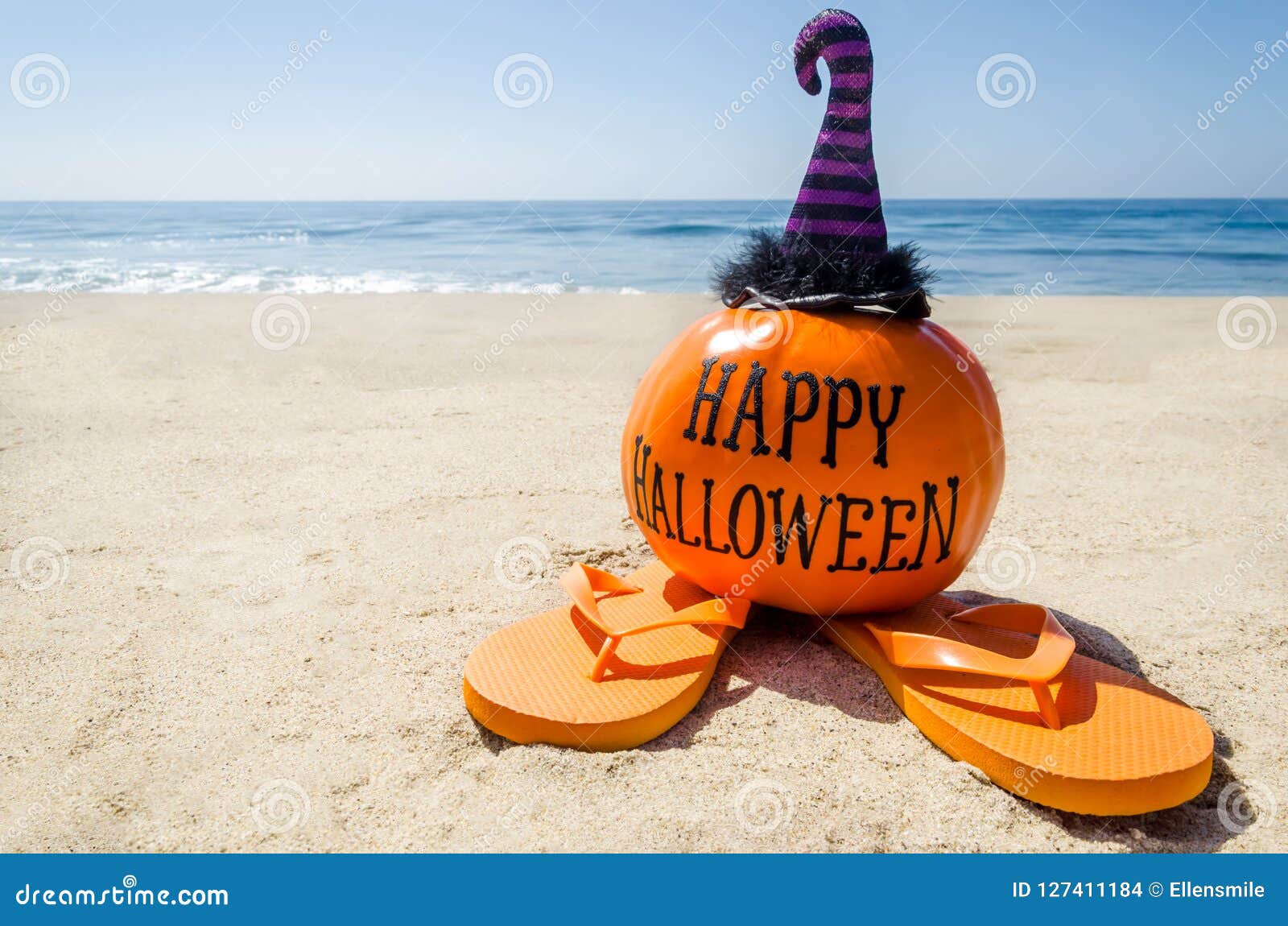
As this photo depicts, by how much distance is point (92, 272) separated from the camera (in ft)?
64.2

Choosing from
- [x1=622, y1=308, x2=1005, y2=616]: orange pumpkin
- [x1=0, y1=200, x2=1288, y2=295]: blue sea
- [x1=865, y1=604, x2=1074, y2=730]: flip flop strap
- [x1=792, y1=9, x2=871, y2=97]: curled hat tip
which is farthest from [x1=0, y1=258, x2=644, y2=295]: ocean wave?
[x1=865, y1=604, x2=1074, y2=730]: flip flop strap

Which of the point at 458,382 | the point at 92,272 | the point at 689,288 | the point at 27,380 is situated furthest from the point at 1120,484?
the point at 92,272

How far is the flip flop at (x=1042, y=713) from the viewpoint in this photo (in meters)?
2.36

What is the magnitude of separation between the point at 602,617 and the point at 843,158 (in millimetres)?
1723

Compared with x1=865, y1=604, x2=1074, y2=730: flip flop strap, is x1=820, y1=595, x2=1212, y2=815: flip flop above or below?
below

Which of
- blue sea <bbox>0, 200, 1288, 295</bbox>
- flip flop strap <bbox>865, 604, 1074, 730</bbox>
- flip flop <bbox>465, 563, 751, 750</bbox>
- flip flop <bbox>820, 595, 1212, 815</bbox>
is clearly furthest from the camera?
blue sea <bbox>0, 200, 1288, 295</bbox>

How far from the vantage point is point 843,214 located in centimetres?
291

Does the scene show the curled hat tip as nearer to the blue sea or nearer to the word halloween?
the blue sea

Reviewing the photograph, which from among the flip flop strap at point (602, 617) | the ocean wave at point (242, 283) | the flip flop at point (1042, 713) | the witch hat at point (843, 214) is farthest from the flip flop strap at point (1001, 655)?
the ocean wave at point (242, 283)

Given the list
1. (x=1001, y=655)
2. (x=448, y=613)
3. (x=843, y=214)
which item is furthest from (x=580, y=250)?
(x=1001, y=655)

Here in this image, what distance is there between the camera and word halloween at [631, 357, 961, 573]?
109 inches

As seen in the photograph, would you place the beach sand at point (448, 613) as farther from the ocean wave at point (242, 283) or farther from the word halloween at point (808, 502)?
the ocean wave at point (242, 283)

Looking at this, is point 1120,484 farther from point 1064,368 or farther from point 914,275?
point 1064,368

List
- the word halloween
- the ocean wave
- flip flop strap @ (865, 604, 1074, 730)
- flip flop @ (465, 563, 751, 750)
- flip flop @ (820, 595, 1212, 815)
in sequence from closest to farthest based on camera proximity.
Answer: flip flop @ (820, 595, 1212, 815)
flip flop strap @ (865, 604, 1074, 730)
flip flop @ (465, 563, 751, 750)
the word halloween
the ocean wave
